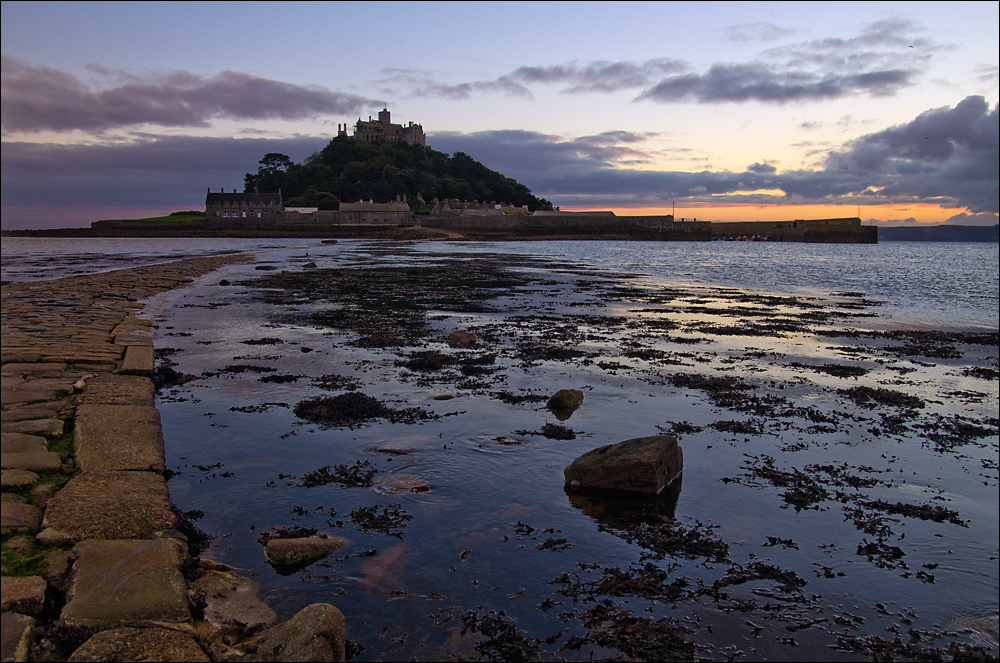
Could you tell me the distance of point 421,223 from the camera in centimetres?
13138

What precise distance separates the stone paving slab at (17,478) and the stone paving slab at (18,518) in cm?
44

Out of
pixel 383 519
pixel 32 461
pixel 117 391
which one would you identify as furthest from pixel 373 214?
pixel 383 519

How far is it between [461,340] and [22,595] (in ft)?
38.4

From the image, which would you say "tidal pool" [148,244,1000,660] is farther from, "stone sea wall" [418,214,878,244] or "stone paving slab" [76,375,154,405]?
"stone sea wall" [418,214,878,244]

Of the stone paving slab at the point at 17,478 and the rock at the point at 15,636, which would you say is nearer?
the rock at the point at 15,636

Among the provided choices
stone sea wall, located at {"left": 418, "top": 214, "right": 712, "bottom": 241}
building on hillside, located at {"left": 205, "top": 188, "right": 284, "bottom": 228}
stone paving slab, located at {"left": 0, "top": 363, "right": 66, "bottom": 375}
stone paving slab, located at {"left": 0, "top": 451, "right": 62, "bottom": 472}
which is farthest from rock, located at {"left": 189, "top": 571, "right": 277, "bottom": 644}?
building on hillside, located at {"left": 205, "top": 188, "right": 284, "bottom": 228}

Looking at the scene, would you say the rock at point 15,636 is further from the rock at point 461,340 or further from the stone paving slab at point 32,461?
the rock at point 461,340

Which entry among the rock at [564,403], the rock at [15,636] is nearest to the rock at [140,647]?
the rock at [15,636]

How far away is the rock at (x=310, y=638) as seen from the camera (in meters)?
3.76

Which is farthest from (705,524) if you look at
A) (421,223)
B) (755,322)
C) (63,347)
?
(421,223)

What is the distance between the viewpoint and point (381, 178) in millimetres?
143625

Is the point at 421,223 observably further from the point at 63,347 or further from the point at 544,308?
the point at 63,347

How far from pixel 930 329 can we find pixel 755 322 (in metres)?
5.82

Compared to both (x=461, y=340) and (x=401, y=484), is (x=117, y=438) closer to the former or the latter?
(x=401, y=484)
